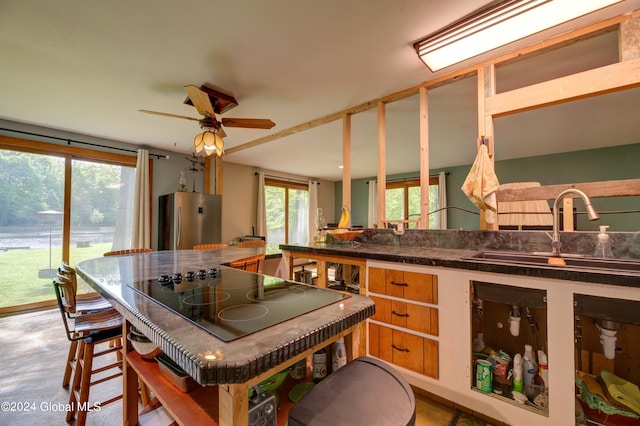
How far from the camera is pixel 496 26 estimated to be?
1.63m

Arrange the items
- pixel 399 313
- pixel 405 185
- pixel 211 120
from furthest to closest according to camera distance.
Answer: pixel 405 185
pixel 211 120
pixel 399 313

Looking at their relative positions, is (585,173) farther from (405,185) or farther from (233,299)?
(233,299)

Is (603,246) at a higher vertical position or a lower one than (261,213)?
lower

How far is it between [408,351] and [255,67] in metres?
2.38

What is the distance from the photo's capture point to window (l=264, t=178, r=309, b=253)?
6.37 m

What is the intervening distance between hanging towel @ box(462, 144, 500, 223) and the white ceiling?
32.7 inches

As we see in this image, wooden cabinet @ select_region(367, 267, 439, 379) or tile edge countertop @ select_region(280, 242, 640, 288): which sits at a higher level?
tile edge countertop @ select_region(280, 242, 640, 288)

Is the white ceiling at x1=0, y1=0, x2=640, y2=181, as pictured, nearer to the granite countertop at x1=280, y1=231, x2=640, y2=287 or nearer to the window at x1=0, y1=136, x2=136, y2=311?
the window at x1=0, y1=136, x2=136, y2=311

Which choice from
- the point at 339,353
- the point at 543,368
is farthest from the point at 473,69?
the point at 339,353

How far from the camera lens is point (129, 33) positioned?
5.74ft

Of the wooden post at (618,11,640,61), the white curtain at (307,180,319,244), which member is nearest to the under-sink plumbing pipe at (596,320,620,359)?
the wooden post at (618,11,640,61)

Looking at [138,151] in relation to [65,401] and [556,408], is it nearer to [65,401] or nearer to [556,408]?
[65,401]

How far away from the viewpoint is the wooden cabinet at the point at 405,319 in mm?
1607

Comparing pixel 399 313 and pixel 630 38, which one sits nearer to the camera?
pixel 630 38
